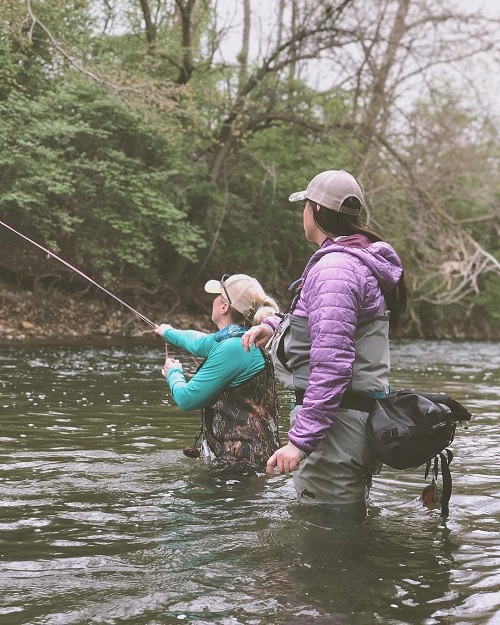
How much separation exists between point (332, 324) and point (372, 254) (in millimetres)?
509

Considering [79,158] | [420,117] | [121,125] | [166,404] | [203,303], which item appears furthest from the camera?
[203,303]

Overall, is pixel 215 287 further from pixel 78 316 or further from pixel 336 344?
pixel 78 316

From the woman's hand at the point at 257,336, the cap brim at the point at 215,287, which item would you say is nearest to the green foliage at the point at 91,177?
the cap brim at the point at 215,287

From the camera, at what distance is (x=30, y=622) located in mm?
3262

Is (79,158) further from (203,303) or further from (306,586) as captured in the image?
(306,586)

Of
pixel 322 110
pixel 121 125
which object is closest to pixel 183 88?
pixel 121 125

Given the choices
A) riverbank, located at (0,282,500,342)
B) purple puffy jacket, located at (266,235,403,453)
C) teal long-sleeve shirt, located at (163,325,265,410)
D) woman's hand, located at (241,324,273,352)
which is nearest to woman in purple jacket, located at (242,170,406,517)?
purple puffy jacket, located at (266,235,403,453)

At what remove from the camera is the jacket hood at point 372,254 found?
3.93 metres

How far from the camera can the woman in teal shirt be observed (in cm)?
548

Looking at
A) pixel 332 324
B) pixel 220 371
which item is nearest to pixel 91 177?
pixel 220 371

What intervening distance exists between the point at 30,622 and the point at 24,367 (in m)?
10.6

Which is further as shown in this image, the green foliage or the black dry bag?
the green foliage

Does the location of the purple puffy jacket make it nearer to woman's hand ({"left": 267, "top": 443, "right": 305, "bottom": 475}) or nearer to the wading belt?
woman's hand ({"left": 267, "top": 443, "right": 305, "bottom": 475})

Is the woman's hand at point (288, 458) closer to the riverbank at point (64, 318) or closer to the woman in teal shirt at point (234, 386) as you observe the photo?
the woman in teal shirt at point (234, 386)
